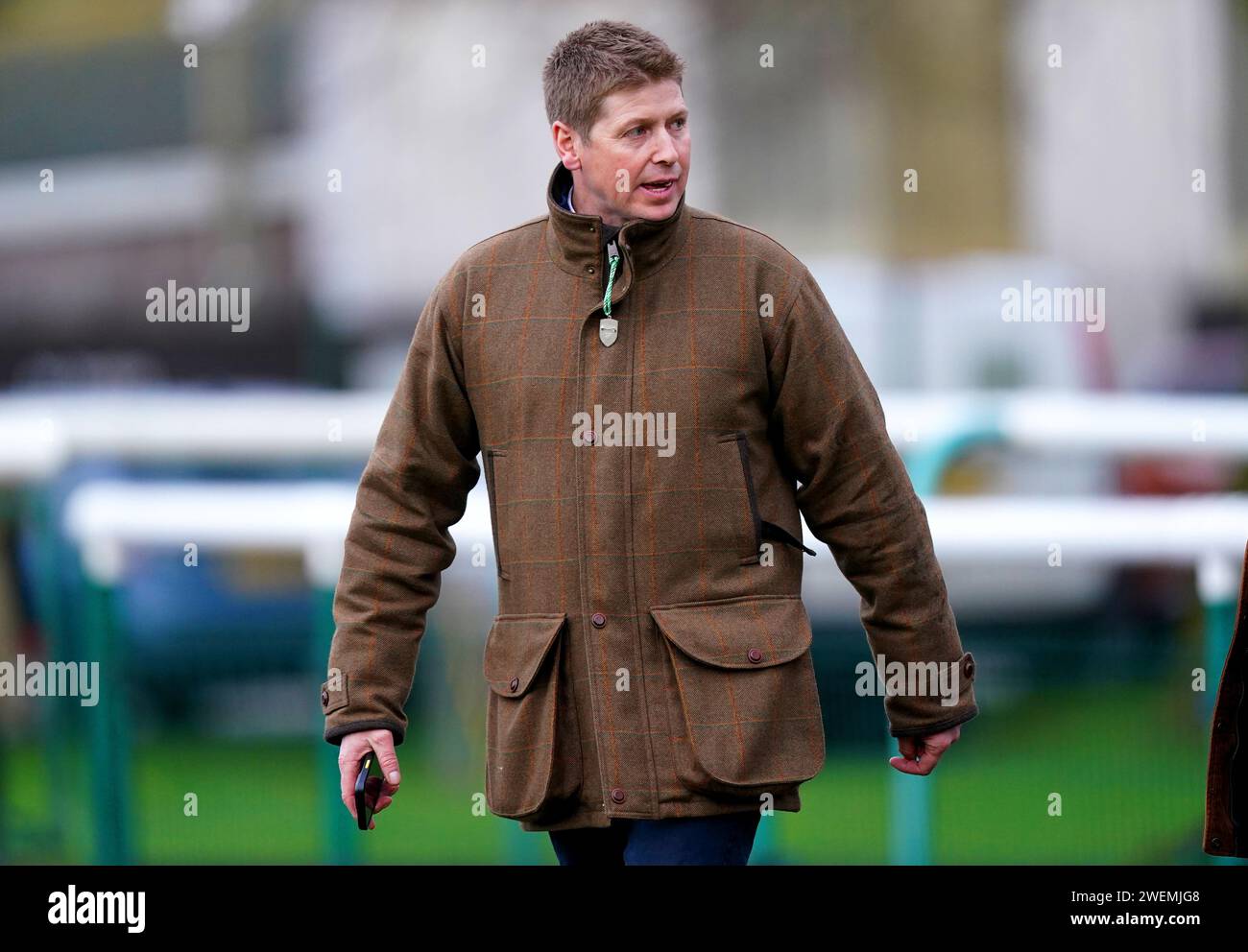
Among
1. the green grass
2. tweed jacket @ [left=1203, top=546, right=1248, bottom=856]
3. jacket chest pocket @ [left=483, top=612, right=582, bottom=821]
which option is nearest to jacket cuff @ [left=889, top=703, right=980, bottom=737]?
tweed jacket @ [left=1203, top=546, right=1248, bottom=856]

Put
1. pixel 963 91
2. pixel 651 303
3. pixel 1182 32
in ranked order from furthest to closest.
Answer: pixel 1182 32 < pixel 963 91 < pixel 651 303

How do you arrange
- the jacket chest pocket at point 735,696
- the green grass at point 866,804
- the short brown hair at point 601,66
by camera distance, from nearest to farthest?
the jacket chest pocket at point 735,696, the short brown hair at point 601,66, the green grass at point 866,804

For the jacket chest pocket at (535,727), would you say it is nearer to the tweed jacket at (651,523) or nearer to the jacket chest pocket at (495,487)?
the tweed jacket at (651,523)

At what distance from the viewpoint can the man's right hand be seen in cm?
347

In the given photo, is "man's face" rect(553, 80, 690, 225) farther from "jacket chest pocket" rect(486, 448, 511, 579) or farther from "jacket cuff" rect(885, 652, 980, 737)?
"jacket cuff" rect(885, 652, 980, 737)

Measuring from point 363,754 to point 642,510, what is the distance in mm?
653

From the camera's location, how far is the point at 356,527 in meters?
3.56

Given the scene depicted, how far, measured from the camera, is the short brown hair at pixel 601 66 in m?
3.40

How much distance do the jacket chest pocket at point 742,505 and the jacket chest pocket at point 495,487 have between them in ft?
1.28

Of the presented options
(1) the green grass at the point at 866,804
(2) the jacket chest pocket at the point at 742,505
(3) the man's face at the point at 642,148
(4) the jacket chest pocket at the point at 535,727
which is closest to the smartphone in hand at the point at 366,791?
(4) the jacket chest pocket at the point at 535,727
